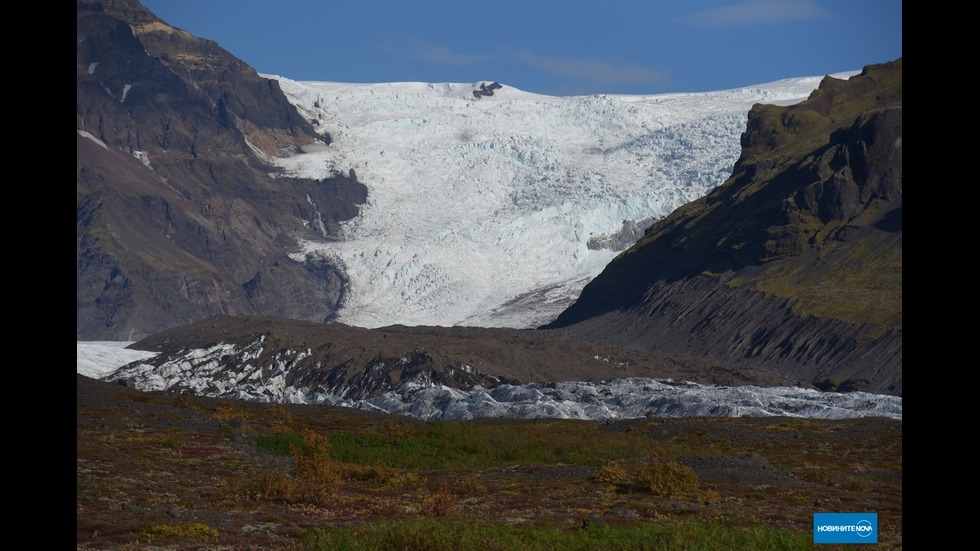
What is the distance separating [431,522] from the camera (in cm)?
1702

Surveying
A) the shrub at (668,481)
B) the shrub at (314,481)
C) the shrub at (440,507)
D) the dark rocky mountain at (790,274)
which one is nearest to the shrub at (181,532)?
the shrub at (440,507)

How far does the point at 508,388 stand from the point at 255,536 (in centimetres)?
7529

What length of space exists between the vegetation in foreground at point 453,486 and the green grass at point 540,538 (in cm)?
5

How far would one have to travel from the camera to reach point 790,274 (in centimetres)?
15325

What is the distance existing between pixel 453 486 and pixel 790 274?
13474cm

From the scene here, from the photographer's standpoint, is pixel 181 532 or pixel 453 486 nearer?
pixel 181 532

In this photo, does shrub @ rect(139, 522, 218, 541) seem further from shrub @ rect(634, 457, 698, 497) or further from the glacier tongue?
the glacier tongue

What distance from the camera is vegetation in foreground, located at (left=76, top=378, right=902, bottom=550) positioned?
16938mm

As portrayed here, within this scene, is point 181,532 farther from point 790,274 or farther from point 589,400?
point 790,274

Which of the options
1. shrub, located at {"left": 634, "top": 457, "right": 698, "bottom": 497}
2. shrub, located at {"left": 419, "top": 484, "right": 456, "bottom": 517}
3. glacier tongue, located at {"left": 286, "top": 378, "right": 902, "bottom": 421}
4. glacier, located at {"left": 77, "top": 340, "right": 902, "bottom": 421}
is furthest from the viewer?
glacier, located at {"left": 77, "top": 340, "right": 902, "bottom": 421}

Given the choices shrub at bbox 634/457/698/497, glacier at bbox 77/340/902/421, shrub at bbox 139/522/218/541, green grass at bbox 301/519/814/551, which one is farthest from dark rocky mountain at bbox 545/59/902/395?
shrub at bbox 139/522/218/541

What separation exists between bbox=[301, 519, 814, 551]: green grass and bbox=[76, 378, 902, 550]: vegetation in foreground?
47mm

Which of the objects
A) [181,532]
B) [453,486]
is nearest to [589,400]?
[453,486]
